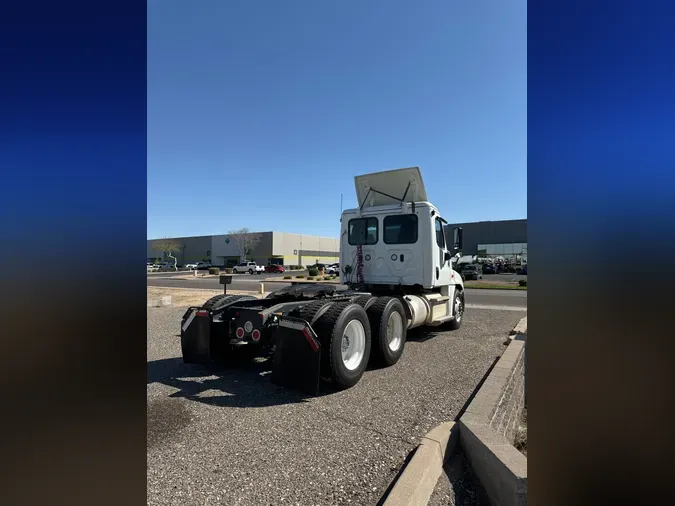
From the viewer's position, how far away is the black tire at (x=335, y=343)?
4586 millimetres

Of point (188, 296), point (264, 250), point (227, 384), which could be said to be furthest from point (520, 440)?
point (264, 250)

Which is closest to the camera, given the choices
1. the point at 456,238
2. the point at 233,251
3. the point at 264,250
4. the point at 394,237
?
the point at 394,237

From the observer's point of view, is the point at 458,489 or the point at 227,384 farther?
the point at 227,384

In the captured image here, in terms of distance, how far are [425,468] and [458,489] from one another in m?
0.31

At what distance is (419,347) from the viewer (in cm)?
748

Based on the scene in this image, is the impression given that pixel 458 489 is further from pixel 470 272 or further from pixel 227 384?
pixel 470 272

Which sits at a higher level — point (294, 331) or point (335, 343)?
point (294, 331)

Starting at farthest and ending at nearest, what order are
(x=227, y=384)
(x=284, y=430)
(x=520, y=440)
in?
(x=227, y=384), (x=520, y=440), (x=284, y=430)

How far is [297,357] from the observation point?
4395mm

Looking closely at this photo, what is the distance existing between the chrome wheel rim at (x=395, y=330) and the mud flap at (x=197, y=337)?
114 inches
